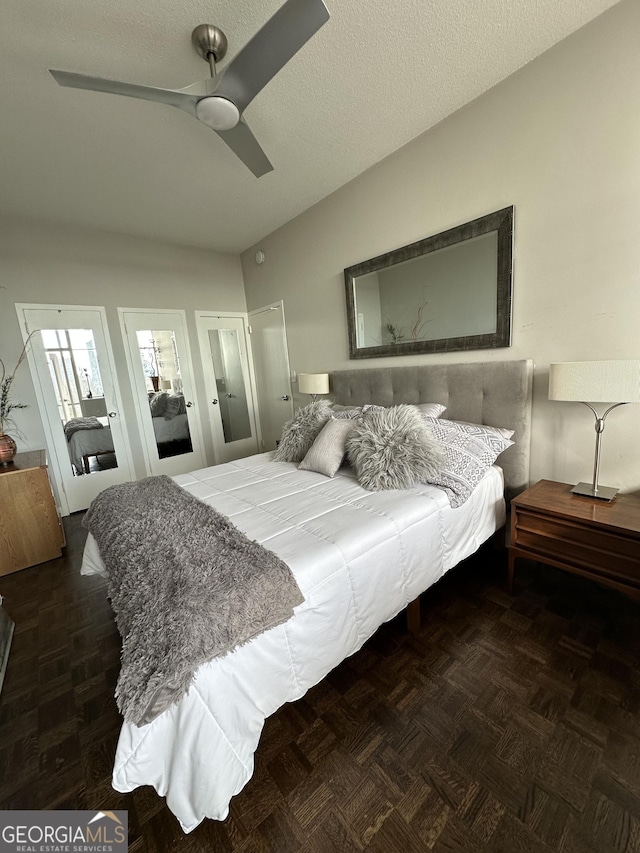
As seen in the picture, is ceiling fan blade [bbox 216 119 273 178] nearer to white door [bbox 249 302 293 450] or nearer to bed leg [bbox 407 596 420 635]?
white door [bbox 249 302 293 450]

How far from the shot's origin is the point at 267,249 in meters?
3.85

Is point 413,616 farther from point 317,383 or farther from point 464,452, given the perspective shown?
point 317,383

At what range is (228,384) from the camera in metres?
4.42

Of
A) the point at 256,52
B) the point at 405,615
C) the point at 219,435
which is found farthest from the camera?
the point at 219,435

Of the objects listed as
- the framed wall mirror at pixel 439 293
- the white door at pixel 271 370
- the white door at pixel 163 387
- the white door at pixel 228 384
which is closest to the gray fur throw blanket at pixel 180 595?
A: the framed wall mirror at pixel 439 293

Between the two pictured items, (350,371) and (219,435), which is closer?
(350,371)

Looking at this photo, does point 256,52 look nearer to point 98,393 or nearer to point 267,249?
point 267,249

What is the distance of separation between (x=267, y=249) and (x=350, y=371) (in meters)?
1.95

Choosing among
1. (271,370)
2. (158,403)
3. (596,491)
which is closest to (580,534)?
(596,491)

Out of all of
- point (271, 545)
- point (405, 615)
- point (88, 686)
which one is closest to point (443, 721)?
point (405, 615)

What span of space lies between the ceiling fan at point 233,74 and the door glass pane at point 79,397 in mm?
2558

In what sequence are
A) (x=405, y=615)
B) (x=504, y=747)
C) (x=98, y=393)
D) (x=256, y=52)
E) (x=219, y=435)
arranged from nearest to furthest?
(x=504, y=747) < (x=256, y=52) < (x=405, y=615) < (x=98, y=393) < (x=219, y=435)

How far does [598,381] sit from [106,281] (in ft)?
13.8

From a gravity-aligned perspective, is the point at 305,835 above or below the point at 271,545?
below
